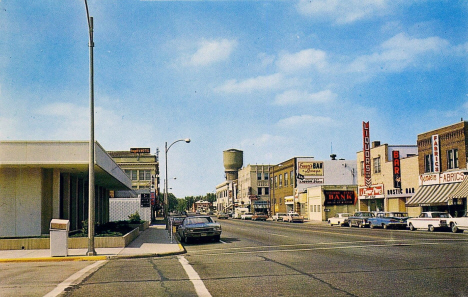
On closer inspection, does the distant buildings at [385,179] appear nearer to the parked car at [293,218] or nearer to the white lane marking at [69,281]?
the parked car at [293,218]

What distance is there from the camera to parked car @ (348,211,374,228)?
4179 centimetres

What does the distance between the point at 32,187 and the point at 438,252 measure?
58.1 feet

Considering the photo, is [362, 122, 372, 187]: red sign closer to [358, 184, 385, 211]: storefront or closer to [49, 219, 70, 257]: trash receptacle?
[358, 184, 385, 211]: storefront

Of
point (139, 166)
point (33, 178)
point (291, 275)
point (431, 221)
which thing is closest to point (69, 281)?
point (291, 275)

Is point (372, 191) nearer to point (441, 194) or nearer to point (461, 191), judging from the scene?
point (441, 194)

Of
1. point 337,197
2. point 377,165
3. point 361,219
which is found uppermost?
point 377,165

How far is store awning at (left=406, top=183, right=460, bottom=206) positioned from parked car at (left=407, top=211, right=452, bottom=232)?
5031 millimetres

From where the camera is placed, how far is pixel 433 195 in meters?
42.2

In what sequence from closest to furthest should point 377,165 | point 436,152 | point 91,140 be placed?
point 91,140 → point 436,152 → point 377,165

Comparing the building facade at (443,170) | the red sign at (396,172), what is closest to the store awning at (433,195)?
the building facade at (443,170)

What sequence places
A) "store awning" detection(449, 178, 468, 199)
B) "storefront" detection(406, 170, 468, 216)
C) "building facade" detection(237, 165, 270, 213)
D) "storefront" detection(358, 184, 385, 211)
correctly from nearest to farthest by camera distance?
1. "store awning" detection(449, 178, 468, 199)
2. "storefront" detection(406, 170, 468, 216)
3. "storefront" detection(358, 184, 385, 211)
4. "building facade" detection(237, 165, 270, 213)

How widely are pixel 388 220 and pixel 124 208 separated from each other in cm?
3540

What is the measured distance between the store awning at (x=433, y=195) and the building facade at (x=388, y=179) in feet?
7.38

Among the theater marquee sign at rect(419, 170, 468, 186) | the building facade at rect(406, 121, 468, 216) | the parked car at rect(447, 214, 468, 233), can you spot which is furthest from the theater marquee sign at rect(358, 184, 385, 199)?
the parked car at rect(447, 214, 468, 233)
